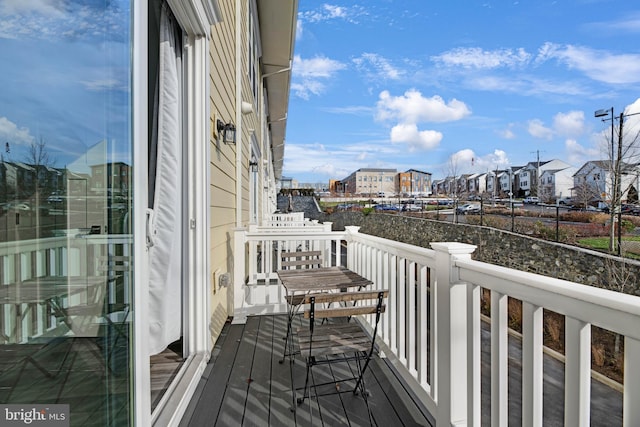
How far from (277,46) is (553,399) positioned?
7449 mm

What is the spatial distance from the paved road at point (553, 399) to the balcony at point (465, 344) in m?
0.01

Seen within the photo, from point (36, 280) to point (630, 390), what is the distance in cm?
146

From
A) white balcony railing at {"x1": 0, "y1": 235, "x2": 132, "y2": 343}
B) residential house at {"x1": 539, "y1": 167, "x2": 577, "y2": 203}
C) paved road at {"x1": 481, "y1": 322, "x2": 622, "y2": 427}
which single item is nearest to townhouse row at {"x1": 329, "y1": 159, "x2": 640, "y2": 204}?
residential house at {"x1": 539, "y1": 167, "x2": 577, "y2": 203}

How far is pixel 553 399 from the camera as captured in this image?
9.56ft

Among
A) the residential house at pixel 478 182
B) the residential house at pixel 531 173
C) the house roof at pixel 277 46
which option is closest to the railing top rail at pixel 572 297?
the house roof at pixel 277 46

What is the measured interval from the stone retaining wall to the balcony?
5.08 meters

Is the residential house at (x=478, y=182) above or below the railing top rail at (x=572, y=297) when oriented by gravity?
above

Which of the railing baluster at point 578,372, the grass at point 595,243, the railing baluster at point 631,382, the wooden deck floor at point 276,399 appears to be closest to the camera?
the railing baluster at point 631,382

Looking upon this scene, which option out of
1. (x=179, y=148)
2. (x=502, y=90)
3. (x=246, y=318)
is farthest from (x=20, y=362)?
(x=502, y=90)

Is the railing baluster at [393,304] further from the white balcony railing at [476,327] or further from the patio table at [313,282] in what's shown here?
the patio table at [313,282]

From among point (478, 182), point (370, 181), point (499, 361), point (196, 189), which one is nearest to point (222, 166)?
point (196, 189)

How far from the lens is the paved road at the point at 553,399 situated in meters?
2.59

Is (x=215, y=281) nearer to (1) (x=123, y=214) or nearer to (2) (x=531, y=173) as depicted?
(1) (x=123, y=214)

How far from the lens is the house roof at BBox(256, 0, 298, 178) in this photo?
20.1 ft
